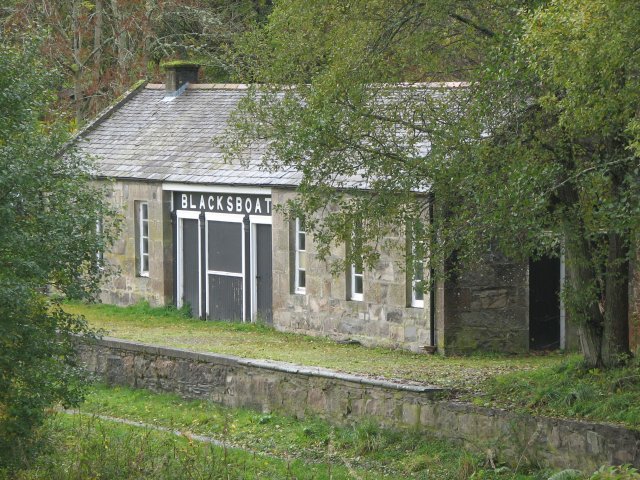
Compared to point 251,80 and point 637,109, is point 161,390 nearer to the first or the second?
point 251,80

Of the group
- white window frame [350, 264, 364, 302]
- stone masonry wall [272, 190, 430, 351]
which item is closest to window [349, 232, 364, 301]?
white window frame [350, 264, 364, 302]

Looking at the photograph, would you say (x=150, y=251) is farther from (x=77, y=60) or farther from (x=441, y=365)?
(x=77, y=60)

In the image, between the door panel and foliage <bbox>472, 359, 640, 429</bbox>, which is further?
the door panel

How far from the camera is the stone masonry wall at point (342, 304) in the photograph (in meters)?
21.0

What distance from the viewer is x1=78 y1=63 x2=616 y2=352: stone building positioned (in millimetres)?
20672

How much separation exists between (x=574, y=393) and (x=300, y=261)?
998 centimetres

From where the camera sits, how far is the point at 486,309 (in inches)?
809

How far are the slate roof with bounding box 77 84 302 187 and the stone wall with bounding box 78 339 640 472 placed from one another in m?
5.10

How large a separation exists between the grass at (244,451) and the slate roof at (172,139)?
23.9 feet

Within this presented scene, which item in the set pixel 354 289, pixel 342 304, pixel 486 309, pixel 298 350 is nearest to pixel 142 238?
pixel 342 304

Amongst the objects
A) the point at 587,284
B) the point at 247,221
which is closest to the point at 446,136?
the point at 587,284

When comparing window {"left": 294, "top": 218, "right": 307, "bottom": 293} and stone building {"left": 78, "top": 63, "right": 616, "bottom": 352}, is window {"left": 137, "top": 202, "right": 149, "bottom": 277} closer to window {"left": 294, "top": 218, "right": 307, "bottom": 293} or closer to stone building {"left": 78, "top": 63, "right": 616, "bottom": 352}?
stone building {"left": 78, "top": 63, "right": 616, "bottom": 352}

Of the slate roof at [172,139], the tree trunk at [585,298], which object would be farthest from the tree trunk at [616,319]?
the slate roof at [172,139]

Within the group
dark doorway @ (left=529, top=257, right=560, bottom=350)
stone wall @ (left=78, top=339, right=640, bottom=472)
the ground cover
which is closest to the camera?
stone wall @ (left=78, top=339, right=640, bottom=472)
